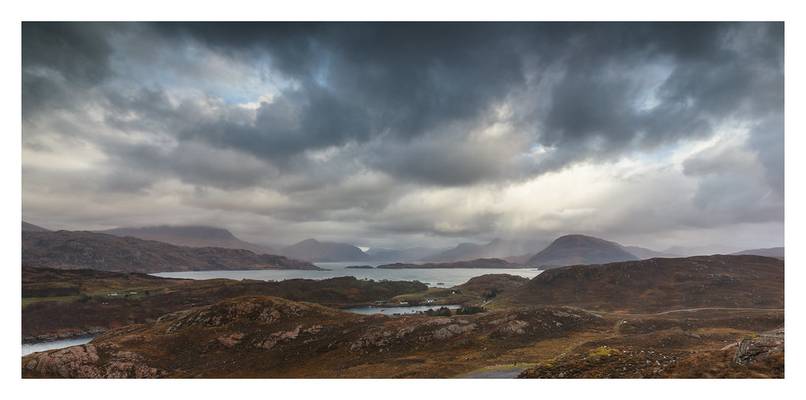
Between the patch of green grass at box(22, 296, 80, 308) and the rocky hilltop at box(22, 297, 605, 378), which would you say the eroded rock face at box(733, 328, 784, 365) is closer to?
the rocky hilltop at box(22, 297, 605, 378)

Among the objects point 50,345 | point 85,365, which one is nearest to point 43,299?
point 50,345

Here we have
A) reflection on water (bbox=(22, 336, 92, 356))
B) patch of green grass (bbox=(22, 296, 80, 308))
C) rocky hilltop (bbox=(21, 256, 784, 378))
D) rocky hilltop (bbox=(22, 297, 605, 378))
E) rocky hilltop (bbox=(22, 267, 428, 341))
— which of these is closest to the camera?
rocky hilltop (bbox=(21, 256, 784, 378))

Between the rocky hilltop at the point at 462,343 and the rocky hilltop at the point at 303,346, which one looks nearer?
the rocky hilltop at the point at 462,343

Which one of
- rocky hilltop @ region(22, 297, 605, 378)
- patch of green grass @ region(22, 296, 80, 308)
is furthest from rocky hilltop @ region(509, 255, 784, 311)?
patch of green grass @ region(22, 296, 80, 308)

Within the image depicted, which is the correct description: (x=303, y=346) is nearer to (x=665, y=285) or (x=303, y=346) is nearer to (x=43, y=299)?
(x=665, y=285)

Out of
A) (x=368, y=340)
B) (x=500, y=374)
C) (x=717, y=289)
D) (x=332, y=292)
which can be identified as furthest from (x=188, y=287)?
(x=717, y=289)

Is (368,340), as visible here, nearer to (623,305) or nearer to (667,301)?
(623,305)

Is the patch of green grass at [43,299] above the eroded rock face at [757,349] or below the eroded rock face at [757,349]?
below

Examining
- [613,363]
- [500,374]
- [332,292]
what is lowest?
[332,292]

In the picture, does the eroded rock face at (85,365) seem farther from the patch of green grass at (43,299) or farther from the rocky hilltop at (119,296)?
the patch of green grass at (43,299)

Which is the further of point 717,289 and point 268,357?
point 717,289

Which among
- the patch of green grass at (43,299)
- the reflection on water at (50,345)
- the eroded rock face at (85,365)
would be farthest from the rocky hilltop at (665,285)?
the patch of green grass at (43,299)
